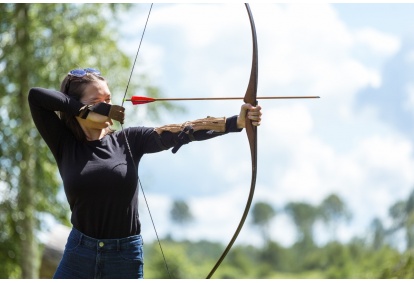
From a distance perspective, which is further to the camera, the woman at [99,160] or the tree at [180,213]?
the tree at [180,213]

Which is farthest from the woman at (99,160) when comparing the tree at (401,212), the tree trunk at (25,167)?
the tree at (401,212)

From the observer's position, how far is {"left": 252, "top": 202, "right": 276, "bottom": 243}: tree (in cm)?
2883

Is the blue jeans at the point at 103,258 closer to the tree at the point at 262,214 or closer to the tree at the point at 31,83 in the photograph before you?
the tree at the point at 31,83

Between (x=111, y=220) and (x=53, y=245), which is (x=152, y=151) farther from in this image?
(x=53, y=245)

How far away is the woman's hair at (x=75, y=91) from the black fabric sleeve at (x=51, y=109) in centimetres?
2

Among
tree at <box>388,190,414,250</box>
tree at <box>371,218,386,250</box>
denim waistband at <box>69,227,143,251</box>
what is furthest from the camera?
tree at <box>371,218,386,250</box>

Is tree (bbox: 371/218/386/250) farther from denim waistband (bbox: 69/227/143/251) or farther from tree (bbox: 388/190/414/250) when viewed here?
denim waistband (bbox: 69/227/143/251)

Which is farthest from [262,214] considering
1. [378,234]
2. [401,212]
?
[401,212]

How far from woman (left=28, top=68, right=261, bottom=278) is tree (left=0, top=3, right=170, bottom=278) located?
5517 mm

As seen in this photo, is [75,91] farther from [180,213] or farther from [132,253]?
[180,213]

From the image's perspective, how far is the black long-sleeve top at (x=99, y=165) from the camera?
210 centimetres

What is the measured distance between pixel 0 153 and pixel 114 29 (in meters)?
1.87

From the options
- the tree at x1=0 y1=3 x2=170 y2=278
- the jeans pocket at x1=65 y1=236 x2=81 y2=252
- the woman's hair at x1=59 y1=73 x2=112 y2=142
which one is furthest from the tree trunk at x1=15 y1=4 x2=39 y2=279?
the jeans pocket at x1=65 y1=236 x2=81 y2=252

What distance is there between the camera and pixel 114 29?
27.5ft
